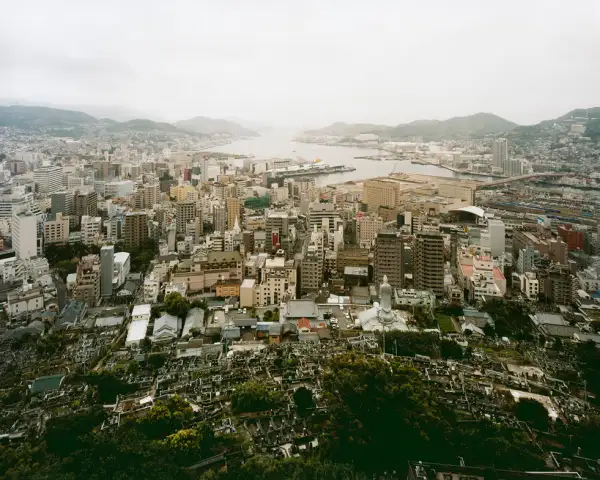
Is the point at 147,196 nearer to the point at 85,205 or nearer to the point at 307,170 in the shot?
the point at 85,205

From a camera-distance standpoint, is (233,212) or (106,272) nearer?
(106,272)

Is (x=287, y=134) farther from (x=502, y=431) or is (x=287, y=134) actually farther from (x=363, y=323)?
(x=502, y=431)

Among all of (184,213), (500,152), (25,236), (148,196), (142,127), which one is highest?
(142,127)

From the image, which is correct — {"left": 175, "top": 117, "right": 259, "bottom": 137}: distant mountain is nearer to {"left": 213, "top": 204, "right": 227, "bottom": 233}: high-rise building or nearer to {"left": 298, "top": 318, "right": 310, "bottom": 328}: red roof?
{"left": 213, "top": 204, "right": 227, "bottom": 233}: high-rise building

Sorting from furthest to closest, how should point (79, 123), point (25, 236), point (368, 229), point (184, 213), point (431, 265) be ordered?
point (79, 123)
point (184, 213)
point (368, 229)
point (25, 236)
point (431, 265)

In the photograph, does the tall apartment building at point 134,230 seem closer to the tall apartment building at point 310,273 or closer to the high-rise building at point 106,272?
the high-rise building at point 106,272

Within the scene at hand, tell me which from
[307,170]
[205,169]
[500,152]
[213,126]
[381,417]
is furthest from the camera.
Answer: [307,170]

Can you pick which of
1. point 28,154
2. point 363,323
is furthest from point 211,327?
point 28,154

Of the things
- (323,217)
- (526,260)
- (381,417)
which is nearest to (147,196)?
(323,217)

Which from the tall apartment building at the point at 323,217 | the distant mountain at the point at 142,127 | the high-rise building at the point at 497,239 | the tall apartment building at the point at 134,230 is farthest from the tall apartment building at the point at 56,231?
the high-rise building at the point at 497,239
